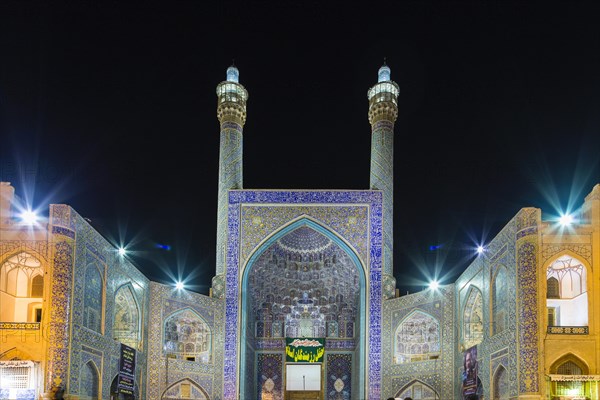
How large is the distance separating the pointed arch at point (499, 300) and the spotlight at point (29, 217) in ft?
33.1

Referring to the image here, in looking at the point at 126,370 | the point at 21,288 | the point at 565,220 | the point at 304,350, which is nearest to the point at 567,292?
the point at 565,220

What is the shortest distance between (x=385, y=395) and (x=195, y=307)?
614cm

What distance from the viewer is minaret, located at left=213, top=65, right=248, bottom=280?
2395cm

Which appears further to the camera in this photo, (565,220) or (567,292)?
(567,292)

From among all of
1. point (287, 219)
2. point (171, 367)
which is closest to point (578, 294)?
point (287, 219)

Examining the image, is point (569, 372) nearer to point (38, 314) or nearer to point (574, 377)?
point (574, 377)

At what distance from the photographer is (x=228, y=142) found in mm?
25141

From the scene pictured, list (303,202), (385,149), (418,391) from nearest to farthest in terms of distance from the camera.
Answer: (418,391)
(303,202)
(385,149)

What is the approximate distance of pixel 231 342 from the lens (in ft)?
73.8

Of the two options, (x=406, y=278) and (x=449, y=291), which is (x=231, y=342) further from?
(x=406, y=278)

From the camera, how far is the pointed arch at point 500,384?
53.0ft

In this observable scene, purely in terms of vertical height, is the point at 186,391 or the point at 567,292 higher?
the point at 567,292

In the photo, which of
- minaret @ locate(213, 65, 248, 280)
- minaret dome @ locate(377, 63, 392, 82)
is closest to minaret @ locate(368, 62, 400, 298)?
minaret dome @ locate(377, 63, 392, 82)

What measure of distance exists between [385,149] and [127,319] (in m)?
10.1
